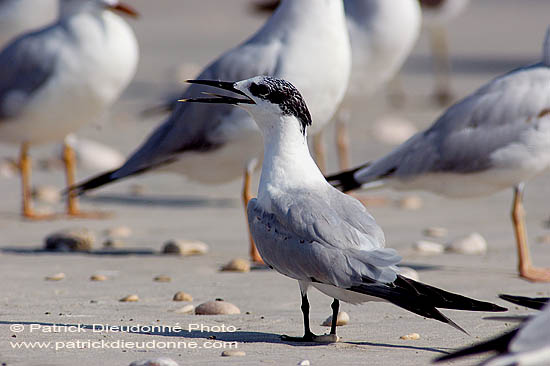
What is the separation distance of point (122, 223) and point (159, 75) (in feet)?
27.1

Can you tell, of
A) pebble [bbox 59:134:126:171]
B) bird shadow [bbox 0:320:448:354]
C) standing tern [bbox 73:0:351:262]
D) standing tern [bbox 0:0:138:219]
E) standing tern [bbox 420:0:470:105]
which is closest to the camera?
bird shadow [bbox 0:320:448:354]

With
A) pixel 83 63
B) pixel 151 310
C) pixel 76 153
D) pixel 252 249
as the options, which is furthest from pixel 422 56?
pixel 151 310

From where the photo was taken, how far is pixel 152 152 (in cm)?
674

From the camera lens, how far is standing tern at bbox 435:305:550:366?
2896 mm

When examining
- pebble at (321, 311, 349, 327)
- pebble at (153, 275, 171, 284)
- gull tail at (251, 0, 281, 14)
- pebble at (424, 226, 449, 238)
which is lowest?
pebble at (321, 311, 349, 327)

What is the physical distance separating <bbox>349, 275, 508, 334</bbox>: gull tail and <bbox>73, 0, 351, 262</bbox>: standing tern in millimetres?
2281

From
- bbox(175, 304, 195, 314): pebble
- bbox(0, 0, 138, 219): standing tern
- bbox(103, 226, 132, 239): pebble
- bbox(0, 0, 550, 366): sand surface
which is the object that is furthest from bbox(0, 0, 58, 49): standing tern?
bbox(175, 304, 195, 314): pebble

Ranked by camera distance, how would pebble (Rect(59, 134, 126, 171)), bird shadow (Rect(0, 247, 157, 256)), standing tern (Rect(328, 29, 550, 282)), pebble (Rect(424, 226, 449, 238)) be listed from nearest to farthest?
standing tern (Rect(328, 29, 550, 282)) → bird shadow (Rect(0, 247, 157, 256)) → pebble (Rect(424, 226, 449, 238)) → pebble (Rect(59, 134, 126, 171))

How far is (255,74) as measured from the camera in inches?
250

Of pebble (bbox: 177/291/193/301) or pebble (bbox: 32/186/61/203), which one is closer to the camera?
pebble (bbox: 177/291/193/301)

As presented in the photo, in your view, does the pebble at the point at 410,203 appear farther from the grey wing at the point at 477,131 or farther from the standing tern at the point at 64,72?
the standing tern at the point at 64,72

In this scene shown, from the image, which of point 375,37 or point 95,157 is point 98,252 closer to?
point 375,37

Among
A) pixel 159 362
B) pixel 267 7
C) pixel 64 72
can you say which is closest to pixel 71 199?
pixel 64 72

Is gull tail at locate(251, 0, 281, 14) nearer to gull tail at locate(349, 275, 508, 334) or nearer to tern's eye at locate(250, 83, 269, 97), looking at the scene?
tern's eye at locate(250, 83, 269, 97)
